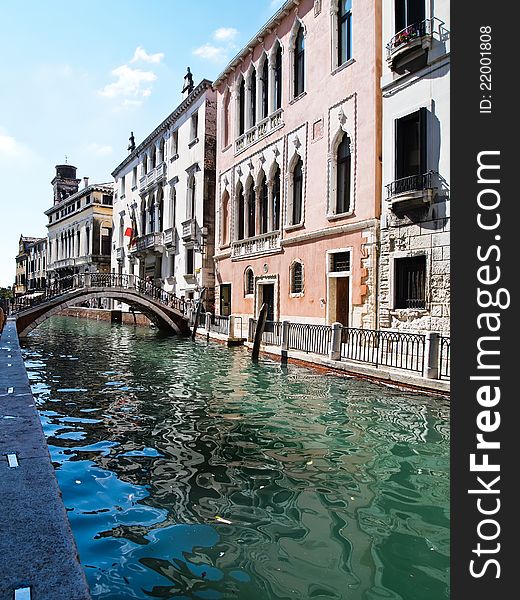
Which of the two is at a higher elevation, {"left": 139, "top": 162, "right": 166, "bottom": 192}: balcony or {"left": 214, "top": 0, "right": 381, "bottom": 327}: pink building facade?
{"left": 139, "top": 162, "right": 166, "bottom": 192}: balcony

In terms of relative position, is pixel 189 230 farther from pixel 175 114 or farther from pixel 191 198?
pixel 175 114

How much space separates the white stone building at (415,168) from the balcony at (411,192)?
0.9 inches

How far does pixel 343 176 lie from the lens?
50.5 ft

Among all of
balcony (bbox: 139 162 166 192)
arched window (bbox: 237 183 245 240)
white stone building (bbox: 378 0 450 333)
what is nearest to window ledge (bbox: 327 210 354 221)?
white stone building (bbox: 378 0 450 333)

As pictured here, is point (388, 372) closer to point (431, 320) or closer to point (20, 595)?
point (431, 320)

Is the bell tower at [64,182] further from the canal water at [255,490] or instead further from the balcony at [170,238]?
the canal water at [255,490]

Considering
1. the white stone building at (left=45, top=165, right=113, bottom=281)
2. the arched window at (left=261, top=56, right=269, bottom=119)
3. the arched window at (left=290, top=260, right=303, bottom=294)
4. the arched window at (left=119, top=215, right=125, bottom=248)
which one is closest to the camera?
the arched window at (left=290, top=260, right=303, bottom=294)

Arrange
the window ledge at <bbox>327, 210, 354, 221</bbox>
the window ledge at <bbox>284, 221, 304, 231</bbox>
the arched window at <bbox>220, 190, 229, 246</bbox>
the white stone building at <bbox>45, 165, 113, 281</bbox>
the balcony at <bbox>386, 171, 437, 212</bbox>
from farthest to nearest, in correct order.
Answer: the white stone building at <bbox>45, 165, 113, 281</bbox>, the arched window at <bbox>220, 190, 229, 246</bbox>, the window ledge at <bbox>284, 221, 304, 231</bbox>, the window ledge at <bbox>327, 210, 354, 221</bbox>, the balcony at <bbox>386, 171, 437, 212</bbox>

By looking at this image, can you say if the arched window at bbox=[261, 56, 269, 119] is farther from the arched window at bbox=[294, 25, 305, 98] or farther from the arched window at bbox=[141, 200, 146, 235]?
the arched window at bbox=[141, 200, 146, 235]

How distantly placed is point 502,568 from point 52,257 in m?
58.2

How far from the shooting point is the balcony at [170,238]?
29.1 m

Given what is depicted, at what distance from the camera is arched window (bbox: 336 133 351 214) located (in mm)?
15266

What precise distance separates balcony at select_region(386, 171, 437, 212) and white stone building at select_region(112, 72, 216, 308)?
1418 centimetres

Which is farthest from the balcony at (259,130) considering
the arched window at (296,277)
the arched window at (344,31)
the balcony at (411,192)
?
the balcony at (411,192)
